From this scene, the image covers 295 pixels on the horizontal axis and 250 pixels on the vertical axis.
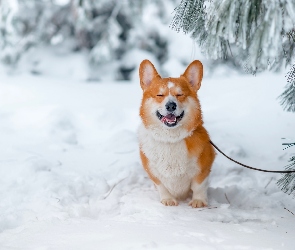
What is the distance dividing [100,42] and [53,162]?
19.5 ft

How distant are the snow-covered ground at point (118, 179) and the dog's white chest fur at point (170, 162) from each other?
17 cm

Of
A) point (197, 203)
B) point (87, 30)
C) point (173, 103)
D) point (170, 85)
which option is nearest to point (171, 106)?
point (173, 103)

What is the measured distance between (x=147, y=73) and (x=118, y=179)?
3.34 feet

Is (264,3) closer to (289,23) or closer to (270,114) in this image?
(289,23)

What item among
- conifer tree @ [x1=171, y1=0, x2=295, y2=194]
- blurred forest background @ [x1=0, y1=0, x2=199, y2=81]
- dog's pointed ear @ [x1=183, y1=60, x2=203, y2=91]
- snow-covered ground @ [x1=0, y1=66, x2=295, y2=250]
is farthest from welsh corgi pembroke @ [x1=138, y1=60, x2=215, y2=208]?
blurred forest background @ [x1=0, y1=0, x2=199, y2=81]

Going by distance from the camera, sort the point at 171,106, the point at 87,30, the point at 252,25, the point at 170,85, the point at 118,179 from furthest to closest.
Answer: the point at 87,30, the point at 118,179, the point at 170,85, the point at 171,106, the point at 252,25

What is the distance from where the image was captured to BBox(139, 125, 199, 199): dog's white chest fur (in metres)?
3.03

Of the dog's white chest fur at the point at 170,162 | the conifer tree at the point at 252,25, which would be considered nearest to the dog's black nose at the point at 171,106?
the dog's white chest fur at the point at 170,162

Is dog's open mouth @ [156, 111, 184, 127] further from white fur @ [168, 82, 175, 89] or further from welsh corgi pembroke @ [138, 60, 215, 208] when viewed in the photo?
white fur @ [168, 82, 175, 89]

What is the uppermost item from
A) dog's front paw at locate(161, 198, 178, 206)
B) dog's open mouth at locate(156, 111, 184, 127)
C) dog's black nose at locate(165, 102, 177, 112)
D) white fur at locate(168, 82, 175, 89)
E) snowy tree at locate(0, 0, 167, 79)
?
snowy tree at locate(0, 0, 167, 79)

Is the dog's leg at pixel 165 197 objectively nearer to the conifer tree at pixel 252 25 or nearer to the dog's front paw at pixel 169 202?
the dog's front paw at pixel 169 202

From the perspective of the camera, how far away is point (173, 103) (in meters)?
2.89

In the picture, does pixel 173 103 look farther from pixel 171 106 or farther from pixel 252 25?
pixel 252 25

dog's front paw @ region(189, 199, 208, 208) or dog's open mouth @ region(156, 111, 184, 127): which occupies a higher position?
dog's open mouth @ region(156, 111, 184, 127)
